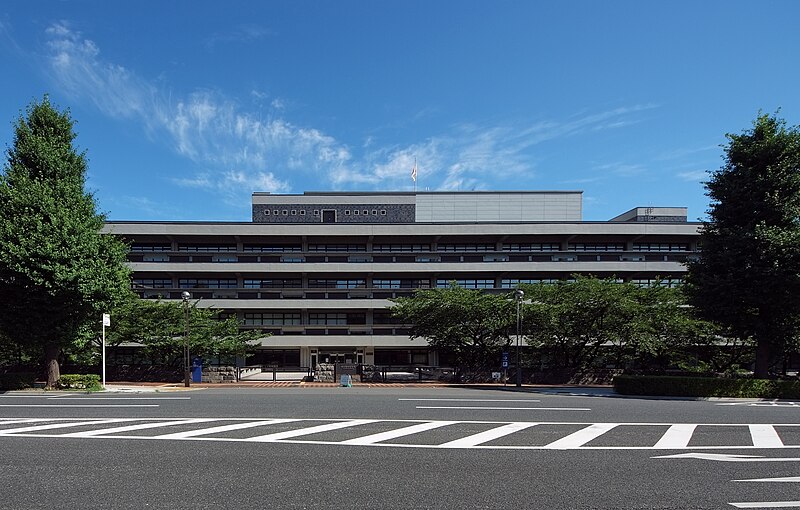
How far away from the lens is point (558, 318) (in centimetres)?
3133

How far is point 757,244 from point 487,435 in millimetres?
17333

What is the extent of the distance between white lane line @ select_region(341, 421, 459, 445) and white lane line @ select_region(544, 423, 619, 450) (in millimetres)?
2699

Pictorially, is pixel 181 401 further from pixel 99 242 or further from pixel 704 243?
pixel 704 243

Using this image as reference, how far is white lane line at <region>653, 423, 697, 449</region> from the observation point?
28.7ft

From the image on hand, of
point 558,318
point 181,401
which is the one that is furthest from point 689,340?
point 181,401

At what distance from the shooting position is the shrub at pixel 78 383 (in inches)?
862

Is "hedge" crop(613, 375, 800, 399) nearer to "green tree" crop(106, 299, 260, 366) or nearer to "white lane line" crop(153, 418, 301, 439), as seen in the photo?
"white lane line" crop(153, 418, 301, 439)

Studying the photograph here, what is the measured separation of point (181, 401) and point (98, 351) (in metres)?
21.3

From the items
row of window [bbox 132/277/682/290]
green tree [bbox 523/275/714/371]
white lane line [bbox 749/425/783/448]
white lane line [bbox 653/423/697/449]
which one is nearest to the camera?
white lane line [bbox 653/423/697/449]

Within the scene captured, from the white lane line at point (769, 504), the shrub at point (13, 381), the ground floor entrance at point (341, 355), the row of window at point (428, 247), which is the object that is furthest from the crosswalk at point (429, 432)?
the row of window at point (428, 247)

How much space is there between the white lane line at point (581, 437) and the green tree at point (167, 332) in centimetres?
2571

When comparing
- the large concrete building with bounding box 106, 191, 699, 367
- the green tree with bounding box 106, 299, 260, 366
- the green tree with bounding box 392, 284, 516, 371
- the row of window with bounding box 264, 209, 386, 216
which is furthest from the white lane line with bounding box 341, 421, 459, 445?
the row of window with bounding box 264, 209, 386, 216

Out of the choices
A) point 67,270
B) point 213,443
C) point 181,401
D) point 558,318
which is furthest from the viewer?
point 558,318

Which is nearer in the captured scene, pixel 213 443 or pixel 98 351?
pixel 213 443
